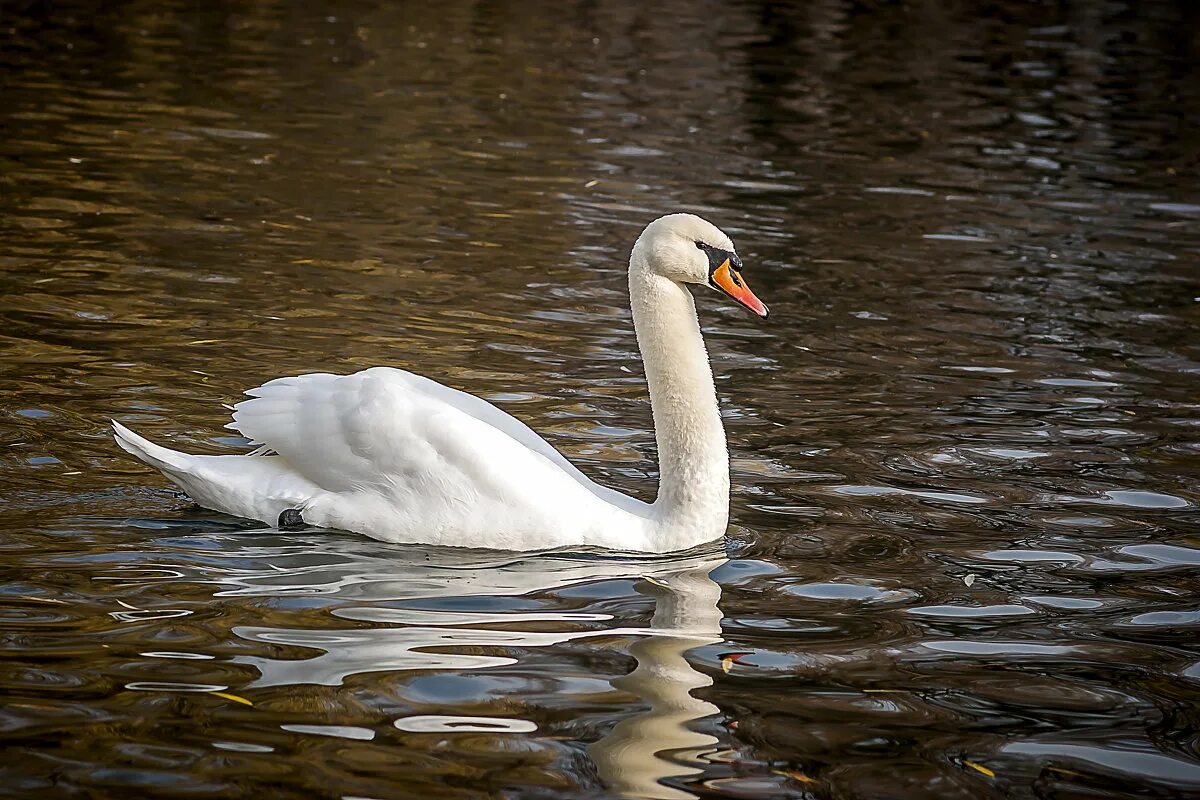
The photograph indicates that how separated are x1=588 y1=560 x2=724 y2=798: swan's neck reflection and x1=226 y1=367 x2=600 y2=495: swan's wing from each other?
2.54ft

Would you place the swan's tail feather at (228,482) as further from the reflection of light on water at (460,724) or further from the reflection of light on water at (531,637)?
the reflection of light on water at (460,724)

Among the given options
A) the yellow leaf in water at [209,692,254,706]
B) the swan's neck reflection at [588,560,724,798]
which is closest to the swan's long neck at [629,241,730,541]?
the swan's neck reflection at [588,560,724,798]

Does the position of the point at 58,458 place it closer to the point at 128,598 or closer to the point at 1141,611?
the point at 128,598

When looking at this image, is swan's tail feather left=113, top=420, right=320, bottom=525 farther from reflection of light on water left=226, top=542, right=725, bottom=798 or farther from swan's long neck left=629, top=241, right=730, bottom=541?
swan's long neck left=629, top=241, right=730, bottom=541

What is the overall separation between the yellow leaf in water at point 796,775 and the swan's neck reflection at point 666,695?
23cm

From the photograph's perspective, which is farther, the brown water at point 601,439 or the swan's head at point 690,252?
the swan's head at point 690,252

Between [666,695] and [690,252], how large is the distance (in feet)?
6.98

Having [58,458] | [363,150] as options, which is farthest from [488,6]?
[58,458]

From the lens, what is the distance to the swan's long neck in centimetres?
686

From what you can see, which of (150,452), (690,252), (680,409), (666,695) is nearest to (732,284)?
(690,252)

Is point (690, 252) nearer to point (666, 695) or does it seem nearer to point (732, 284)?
point (732, 284)

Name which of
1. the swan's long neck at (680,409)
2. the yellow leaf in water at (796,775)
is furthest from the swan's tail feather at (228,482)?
the yellow leaf in water at (796,775)

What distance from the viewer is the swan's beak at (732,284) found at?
6.95 m

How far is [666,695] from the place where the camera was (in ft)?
17.7
